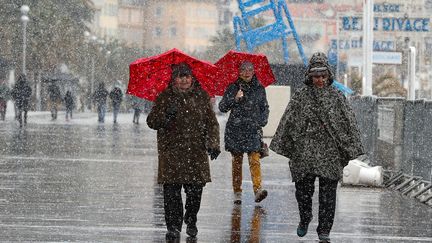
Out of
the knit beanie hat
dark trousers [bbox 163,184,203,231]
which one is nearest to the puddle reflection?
dark trousers [bbox 163,184,203,231]

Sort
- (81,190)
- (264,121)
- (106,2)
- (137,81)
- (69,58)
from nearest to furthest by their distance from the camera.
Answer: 1. (137,81)
2. (264,121)
3. (81,190)
4. (69,58)
5. (106,2)

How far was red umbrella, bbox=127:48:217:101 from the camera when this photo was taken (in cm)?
1211

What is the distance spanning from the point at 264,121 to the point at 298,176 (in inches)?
161

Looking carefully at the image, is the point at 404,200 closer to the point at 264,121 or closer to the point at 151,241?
the point at 264,121

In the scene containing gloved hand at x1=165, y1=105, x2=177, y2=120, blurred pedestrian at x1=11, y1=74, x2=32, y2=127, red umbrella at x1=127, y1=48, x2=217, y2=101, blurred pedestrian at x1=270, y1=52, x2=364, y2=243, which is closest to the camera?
gloved hand at x1=165, y1=105, x2=177, y2=120

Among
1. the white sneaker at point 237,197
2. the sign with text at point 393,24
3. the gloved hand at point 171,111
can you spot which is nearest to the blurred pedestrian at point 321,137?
the gloved hand at point 171,111

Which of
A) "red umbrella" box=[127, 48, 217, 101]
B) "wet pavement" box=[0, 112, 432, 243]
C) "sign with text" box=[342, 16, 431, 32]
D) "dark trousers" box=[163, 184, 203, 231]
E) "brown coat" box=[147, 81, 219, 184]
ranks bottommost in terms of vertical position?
"wet pavement" box=[0, 112, 432, 243]

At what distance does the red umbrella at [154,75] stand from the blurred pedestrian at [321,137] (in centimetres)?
98

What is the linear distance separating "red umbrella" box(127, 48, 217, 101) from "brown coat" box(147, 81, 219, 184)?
69cm

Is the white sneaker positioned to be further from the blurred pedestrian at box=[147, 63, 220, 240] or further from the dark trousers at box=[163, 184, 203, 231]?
the blurred pedestrian at box=[147, 63, 220, 240]

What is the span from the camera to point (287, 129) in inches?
458

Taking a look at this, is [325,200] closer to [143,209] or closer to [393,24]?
[143,209]

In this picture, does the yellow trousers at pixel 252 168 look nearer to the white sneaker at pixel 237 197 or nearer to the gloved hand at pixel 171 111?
the white sneaker at pixel 237 197

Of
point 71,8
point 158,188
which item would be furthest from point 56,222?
point 71,8
